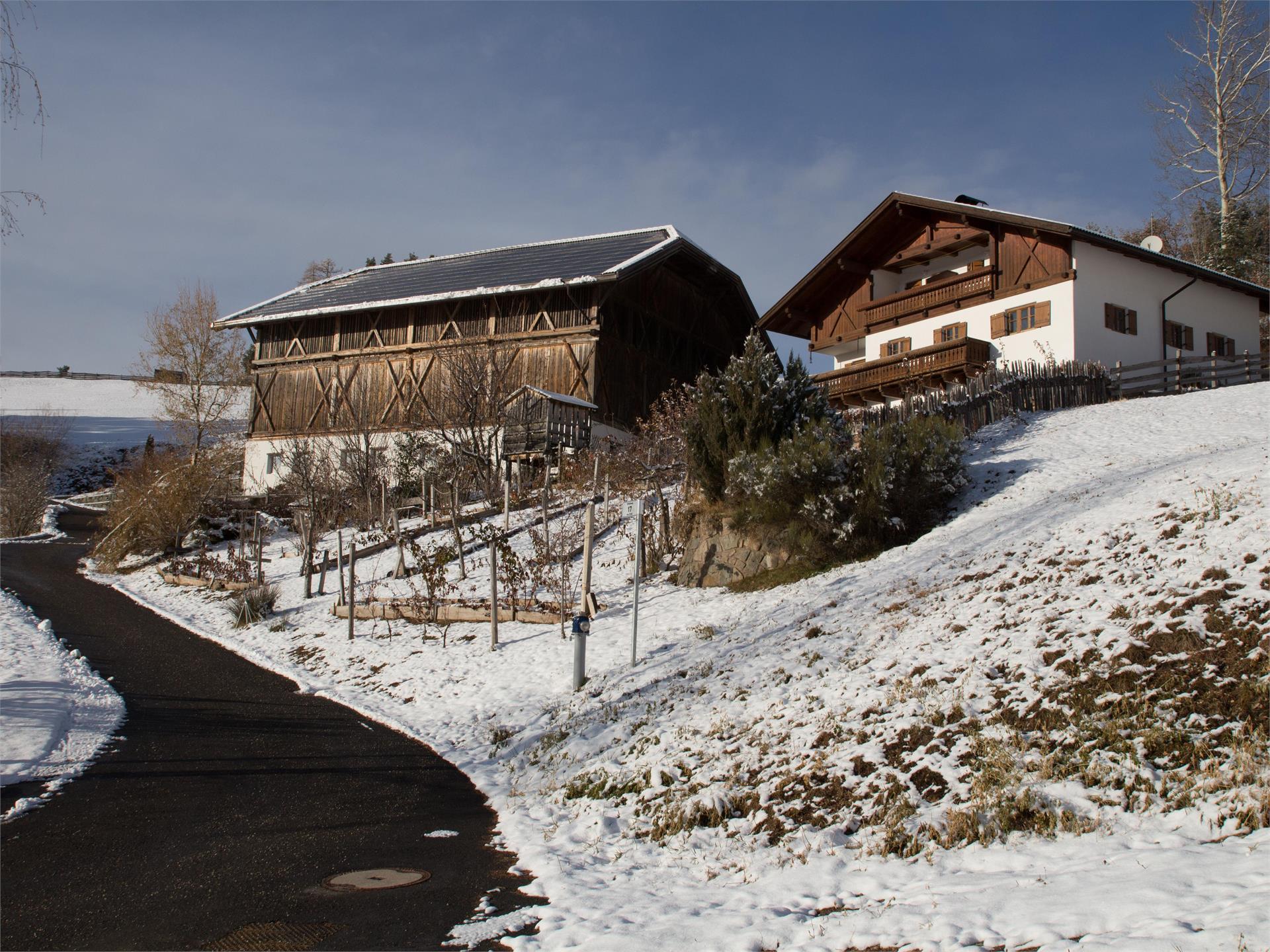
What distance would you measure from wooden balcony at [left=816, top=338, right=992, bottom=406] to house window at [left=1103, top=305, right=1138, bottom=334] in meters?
3.42

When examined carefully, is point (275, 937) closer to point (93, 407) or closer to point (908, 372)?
point (908, 372)

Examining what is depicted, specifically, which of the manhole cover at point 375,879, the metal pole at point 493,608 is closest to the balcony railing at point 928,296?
the metal pole at point 493,608

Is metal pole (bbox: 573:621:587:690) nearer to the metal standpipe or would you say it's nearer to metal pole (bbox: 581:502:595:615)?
the metal standpipe

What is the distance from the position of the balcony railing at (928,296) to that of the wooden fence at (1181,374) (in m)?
4.86

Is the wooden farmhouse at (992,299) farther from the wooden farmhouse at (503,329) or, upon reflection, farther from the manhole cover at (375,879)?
the manhole cover at (375,879)

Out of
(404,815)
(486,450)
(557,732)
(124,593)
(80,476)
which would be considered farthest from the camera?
(80,476)

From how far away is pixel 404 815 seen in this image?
8477 millimetres

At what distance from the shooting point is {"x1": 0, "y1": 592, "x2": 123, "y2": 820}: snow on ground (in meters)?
9.18

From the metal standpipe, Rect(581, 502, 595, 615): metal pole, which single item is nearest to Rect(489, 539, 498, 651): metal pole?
Rect(581, 502, 595, 615): metal pole

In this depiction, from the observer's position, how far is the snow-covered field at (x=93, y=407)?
5859 centimetres

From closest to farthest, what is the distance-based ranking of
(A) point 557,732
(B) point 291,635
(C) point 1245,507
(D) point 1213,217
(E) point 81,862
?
(E) point 81,862 → (C) point 1245,507 → (A) point 557,732 → (B) point 291,635 → (D) point 1213,217

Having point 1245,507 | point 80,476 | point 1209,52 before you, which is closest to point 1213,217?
point 1209,52

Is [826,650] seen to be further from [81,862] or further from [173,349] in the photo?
[173,349]

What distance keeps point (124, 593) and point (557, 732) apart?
58.4 ft
